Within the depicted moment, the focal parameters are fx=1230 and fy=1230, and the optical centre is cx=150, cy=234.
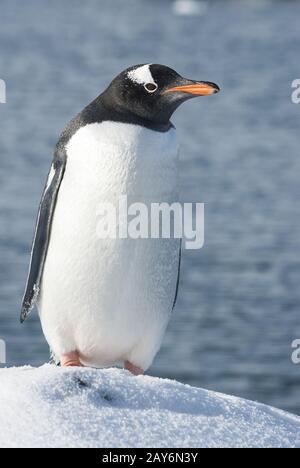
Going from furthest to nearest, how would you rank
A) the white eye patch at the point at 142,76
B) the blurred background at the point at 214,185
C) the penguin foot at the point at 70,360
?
the blurred background at the point at 214,185, the penguin foot at the point at 70,360, the white eye patch at the point at 142,76

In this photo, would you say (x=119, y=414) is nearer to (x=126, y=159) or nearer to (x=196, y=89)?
(x=126, y=159)

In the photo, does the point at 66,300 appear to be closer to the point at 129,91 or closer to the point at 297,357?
the point at 129,91

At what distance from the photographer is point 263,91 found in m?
44.1

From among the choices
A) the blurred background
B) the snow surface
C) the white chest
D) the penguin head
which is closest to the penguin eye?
the penguin head

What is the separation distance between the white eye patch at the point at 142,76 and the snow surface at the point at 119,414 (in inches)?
44.5

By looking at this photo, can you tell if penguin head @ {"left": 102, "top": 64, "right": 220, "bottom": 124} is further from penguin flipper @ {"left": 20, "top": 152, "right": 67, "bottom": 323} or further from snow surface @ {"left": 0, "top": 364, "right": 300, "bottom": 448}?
snow surface @ {"left": 0, "top": 364, "right": 300, "bottom": 448}

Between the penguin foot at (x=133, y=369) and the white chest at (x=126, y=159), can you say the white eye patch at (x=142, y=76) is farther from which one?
the penguin foot at (x=133, y=369)

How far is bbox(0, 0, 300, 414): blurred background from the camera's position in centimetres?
1448

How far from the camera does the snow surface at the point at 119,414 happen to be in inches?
155

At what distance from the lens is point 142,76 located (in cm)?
478

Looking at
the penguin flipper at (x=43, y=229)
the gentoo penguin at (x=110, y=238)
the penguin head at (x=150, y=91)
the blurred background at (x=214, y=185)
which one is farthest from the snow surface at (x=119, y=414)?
the blurred background at (x=214, y=185)

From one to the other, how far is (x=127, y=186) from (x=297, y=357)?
30.6ft

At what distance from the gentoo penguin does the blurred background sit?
8.16 m

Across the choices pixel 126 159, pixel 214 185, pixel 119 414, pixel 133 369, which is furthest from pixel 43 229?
pixel 214 185
